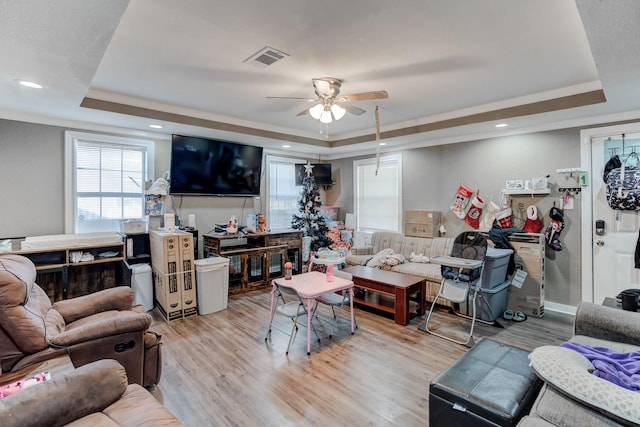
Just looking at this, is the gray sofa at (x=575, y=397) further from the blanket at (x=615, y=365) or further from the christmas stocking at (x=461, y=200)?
the christmas stocking at (x=461, y=200)

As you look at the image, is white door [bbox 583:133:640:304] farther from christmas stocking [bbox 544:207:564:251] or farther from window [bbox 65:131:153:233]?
window [bbox 65:131:153:233]

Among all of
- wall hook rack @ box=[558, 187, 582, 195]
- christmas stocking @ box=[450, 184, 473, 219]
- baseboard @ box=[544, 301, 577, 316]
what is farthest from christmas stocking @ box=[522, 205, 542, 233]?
baseboard @ box=[544, 301, 577, 316]

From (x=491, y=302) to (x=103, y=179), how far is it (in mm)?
5326

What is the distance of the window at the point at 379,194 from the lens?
589 cm

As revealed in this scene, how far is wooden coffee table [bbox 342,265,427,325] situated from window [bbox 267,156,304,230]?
7.60 feet

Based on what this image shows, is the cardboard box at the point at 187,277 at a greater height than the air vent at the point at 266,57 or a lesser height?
lesser

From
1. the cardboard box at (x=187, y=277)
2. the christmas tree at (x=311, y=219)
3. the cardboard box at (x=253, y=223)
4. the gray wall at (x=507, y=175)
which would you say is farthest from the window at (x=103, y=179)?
the gray wall at (x=507, y=175)

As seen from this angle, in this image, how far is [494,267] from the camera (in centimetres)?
368

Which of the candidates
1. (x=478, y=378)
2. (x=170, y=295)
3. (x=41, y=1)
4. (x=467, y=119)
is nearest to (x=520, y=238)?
(x=467, y=119)

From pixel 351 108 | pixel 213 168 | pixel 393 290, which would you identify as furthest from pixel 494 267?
pixel 213 168

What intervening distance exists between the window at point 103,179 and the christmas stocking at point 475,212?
4912 mm

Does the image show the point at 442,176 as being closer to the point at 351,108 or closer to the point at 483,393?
the point at 351,108

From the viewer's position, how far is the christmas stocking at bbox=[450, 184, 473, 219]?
4.88m

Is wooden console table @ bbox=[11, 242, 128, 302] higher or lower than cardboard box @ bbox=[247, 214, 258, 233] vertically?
lower
